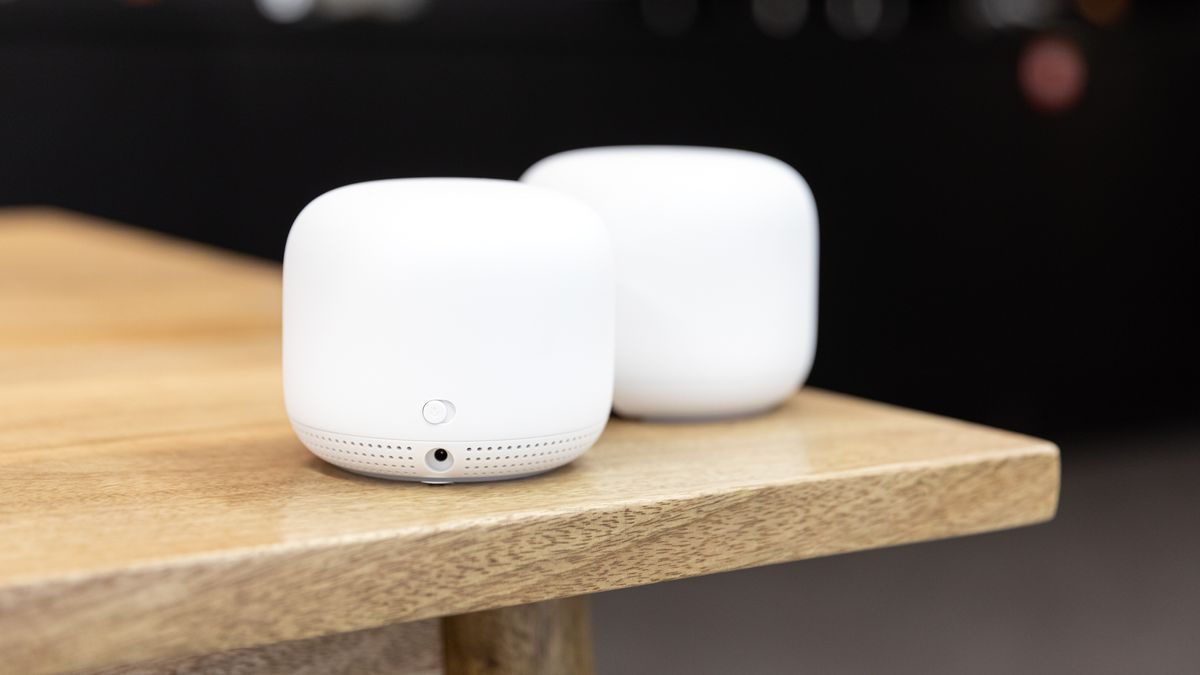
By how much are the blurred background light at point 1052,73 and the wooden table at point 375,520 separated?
2812 millimetres

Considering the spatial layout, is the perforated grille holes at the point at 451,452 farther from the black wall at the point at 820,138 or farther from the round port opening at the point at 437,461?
the black wall at the point at 820,138

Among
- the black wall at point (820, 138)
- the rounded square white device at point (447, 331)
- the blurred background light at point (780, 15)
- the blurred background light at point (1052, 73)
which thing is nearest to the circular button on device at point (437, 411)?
the rounded square white device at point (447, 331)

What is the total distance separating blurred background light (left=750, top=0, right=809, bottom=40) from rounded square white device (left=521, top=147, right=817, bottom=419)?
98.9 inches

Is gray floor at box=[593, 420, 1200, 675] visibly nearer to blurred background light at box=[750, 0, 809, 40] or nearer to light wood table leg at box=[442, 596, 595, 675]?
blurred background light at box=[750, 0, 809, 40]

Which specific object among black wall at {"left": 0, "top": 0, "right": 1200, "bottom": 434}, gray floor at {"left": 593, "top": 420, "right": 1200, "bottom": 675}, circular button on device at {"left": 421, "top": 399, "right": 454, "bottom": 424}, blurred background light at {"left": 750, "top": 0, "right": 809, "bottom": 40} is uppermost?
blurred background light at {"left": 750, "top": 0, "right": 809, "bottom": 40}

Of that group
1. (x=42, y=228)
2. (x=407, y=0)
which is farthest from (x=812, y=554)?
(x=407, y=0)

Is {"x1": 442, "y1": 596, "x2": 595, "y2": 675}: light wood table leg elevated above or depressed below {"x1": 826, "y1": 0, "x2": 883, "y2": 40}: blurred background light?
below

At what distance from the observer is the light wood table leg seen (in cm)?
60

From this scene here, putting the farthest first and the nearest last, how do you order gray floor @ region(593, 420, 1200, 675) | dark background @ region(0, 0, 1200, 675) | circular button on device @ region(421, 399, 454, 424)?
dark background @ region(0, 0, 1200, 675)
gray floor @ region(593, 420, 1200, 675)
circular button on device @ region(421, 399, 454, 424)

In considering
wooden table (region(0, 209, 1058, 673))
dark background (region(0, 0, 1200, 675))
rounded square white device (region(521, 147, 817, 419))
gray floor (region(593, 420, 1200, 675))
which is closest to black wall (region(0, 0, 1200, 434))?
dark background (region(0, 0, 1200, 675))

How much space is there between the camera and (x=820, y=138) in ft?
10.4

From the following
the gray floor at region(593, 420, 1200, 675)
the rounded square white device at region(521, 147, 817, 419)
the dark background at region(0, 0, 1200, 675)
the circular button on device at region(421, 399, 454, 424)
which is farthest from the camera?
the dark background at region(0, 0, 1200, 675)

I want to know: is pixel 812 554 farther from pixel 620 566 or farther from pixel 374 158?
pixel 374 158

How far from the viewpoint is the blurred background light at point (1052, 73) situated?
132 inches
